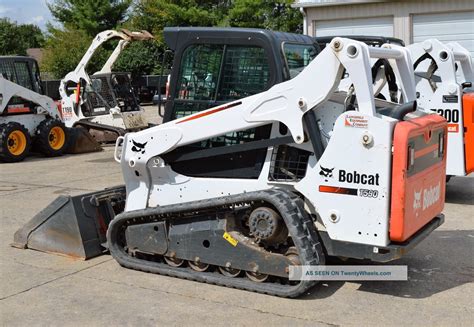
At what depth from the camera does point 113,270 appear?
18.2 feet

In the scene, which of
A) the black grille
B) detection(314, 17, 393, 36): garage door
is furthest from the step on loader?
the black grille

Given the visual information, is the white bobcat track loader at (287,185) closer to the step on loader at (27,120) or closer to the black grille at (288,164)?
the black grille at (288,164)

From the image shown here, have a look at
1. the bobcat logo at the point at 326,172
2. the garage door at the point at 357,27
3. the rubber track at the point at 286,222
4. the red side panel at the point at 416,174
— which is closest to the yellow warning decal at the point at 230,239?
the rubber track at the point at 286,222

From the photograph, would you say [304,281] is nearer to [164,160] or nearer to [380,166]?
[380,166]

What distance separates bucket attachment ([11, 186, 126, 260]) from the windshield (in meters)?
2.25

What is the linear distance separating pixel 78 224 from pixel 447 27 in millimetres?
13323

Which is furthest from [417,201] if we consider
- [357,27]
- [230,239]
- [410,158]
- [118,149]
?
[357,27]

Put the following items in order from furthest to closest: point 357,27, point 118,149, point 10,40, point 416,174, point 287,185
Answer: point 10,40 → point 357,27 → point 118,149 → point 287,185 → point 416,174

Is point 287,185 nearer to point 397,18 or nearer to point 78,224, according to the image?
point 78,224

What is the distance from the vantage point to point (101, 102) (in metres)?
15.9

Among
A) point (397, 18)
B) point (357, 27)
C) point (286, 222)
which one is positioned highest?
point (397, 18)

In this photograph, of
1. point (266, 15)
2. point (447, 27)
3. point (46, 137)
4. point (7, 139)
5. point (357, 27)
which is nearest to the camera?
point (7, 139)

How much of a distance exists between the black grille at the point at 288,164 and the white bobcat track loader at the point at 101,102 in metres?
11.1

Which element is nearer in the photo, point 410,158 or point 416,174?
point 410,158
